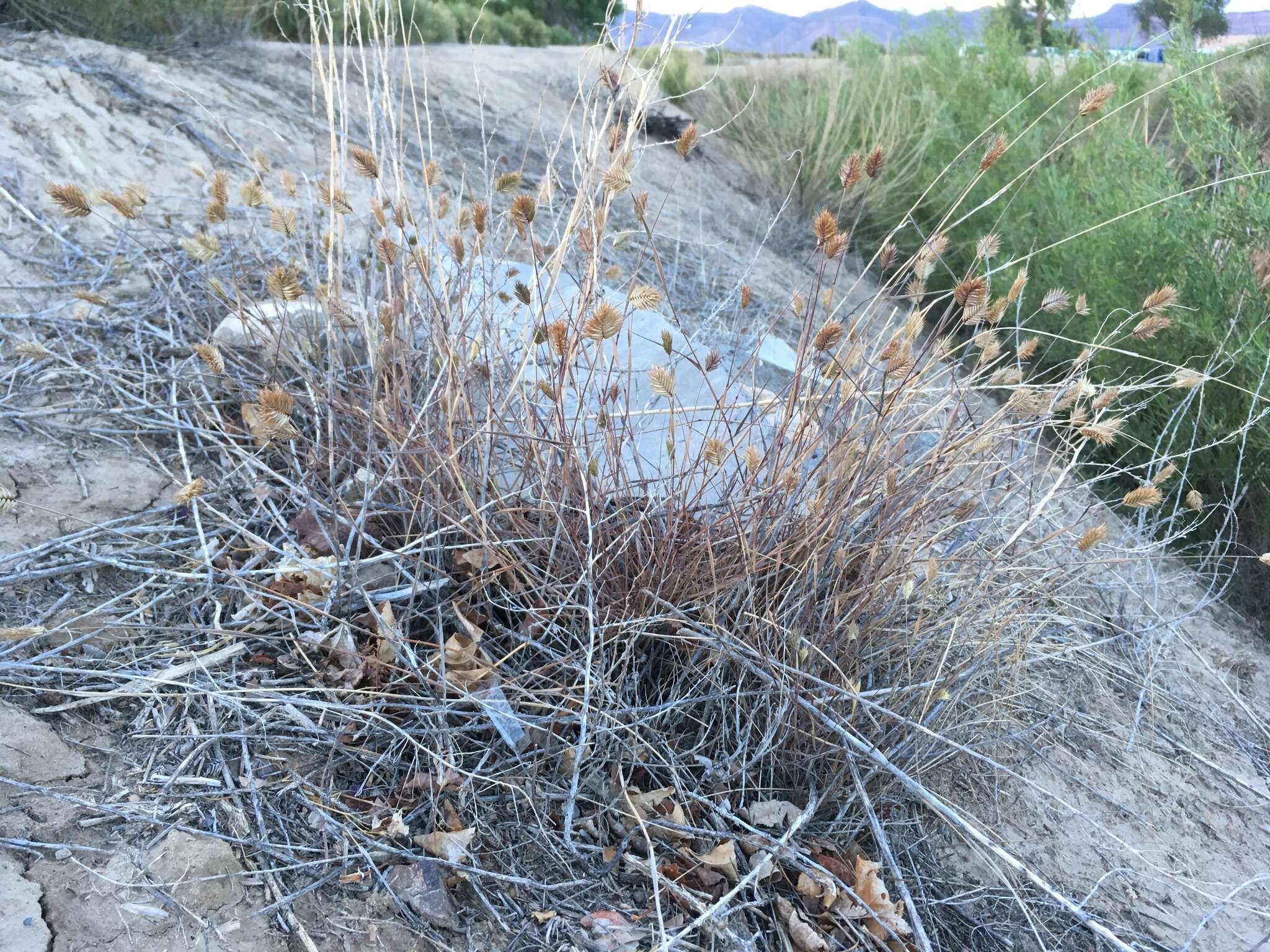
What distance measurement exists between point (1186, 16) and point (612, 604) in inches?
143

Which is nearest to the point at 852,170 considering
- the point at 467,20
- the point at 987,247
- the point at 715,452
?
the point at 987,247

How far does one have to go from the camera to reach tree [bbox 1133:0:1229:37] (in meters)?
3.85

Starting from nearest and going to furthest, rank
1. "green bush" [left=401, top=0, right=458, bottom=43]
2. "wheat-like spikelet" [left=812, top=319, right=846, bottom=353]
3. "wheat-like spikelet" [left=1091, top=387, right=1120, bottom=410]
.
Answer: "wheat-like spikelet" [left=812, top=319, right=846, bottom=353]
"wheat-like spikelet" [left=1091, top=387, right=1120, bottom=410]
"green bush" [left=401, top=0, right=458, bottom=43]

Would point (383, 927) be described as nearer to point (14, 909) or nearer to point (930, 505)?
point (14, 909)

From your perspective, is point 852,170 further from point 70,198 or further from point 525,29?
point 525,29

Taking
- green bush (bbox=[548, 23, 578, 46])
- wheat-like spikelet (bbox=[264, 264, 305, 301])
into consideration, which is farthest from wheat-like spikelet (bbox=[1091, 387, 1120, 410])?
green bush (bbox=[548, 23, 578, 46])

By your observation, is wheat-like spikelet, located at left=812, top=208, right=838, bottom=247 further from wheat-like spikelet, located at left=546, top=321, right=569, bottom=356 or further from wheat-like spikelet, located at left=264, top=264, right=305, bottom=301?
wheat-like spikelet, located at left=264, top=264, right=305, bottom=301

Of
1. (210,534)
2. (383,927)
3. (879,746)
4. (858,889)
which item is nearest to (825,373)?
(879,746)

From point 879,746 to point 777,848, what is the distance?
387 millimetres

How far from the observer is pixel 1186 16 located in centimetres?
379

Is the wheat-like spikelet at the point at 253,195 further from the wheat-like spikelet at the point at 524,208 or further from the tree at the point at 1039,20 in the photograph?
the tree at the point at 1039,20

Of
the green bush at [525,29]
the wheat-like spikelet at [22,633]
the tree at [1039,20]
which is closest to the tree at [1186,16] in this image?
the tree at [1039,20]

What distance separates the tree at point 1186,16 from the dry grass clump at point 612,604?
189 centimetres

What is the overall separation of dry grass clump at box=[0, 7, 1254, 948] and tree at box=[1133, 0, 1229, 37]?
6.19ft
